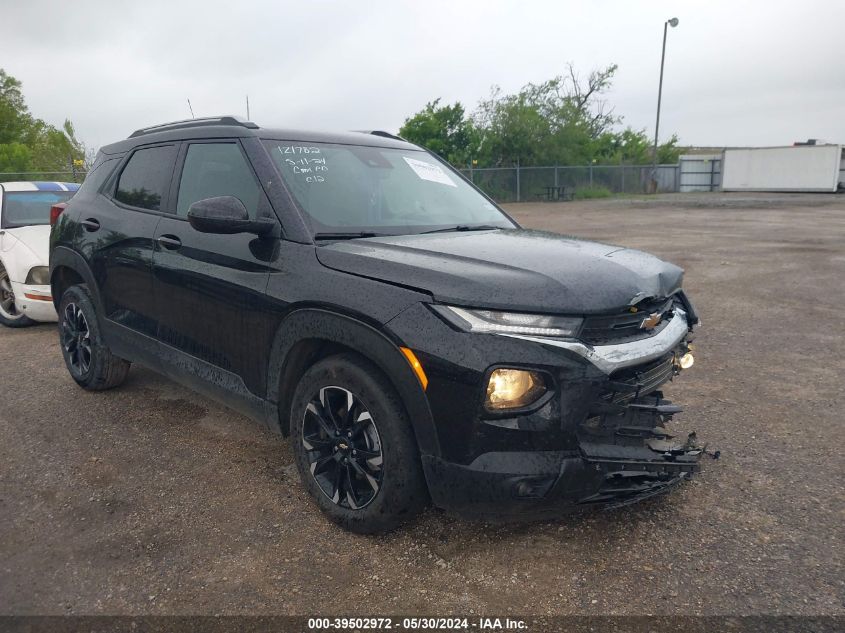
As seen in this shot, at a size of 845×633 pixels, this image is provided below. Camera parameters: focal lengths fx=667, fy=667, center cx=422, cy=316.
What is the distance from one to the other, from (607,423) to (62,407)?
3.89 metres

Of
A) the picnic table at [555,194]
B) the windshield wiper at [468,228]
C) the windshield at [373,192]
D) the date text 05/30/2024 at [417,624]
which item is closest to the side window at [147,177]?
the windshield at [373,192]

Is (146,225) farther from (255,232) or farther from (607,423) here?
(607,423)

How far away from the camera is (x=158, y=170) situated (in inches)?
161

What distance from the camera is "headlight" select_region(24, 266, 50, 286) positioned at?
258 inches

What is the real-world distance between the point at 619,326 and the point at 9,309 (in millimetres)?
6771

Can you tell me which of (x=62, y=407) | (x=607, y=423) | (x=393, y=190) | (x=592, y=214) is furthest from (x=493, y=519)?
(x=592, y=214)

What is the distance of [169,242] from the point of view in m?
3.74

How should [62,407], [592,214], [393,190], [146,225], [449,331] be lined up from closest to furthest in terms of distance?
[449,331] < [393,190] < [146,225] < [62,407] < [592,214]

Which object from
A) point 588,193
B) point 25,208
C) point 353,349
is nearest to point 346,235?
point 353,349

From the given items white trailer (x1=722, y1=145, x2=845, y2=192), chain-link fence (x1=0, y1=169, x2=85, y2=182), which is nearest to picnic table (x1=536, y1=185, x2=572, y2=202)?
white trailer (x1=722, y1=145, x2=845, y2=192)

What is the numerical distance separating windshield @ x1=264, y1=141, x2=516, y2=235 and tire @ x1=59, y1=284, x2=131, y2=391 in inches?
82.9

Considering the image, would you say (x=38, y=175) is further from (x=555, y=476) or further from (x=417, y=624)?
(x=555, y=476)

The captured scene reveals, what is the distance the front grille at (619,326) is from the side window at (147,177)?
271 cm

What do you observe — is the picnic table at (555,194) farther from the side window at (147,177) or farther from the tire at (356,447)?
the tire at (356,447)
